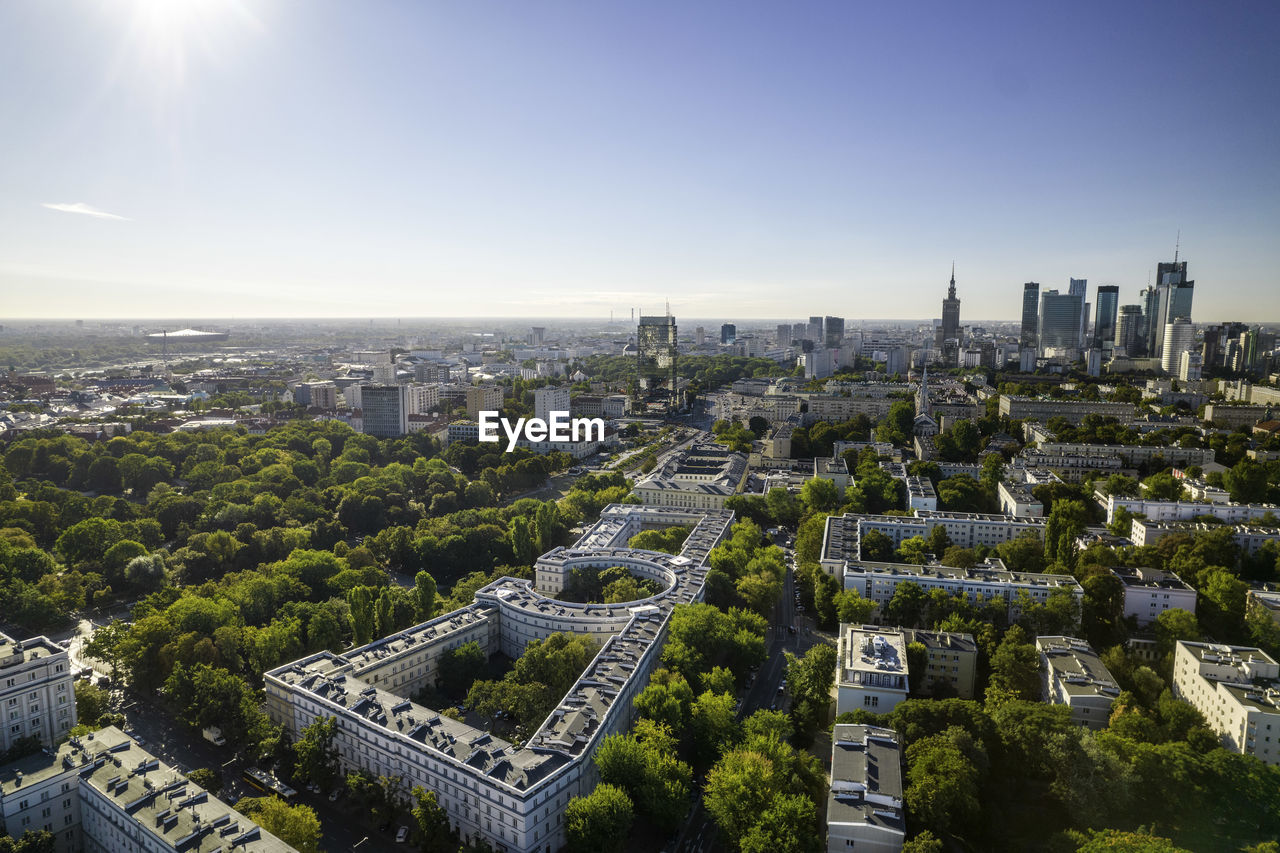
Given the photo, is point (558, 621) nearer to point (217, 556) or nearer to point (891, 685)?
point (891, 685)

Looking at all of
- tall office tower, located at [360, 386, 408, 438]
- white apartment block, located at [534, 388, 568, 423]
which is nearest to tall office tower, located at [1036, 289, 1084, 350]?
white apartment block, located at [534, 388, 568, 423]

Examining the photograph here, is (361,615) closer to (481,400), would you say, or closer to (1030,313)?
(481,400)

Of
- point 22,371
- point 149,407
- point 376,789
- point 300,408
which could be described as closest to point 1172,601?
point 376,789

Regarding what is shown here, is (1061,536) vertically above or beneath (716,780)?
above

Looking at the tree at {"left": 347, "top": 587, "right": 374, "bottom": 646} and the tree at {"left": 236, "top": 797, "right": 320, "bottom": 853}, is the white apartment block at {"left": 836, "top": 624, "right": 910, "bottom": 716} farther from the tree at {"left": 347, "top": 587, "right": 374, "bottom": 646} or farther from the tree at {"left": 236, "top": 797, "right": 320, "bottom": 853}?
the tree at {"left": 347, "top": 587, "right": 374, "bottom": 646}

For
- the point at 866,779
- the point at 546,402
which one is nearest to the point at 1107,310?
the point at 546,402

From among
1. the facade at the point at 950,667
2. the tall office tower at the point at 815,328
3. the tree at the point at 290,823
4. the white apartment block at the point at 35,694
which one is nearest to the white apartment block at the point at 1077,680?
the facade at the point at 950,667

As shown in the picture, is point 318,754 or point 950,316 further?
point 950,316

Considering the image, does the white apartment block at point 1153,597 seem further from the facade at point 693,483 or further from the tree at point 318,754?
the tree at point 318,754
